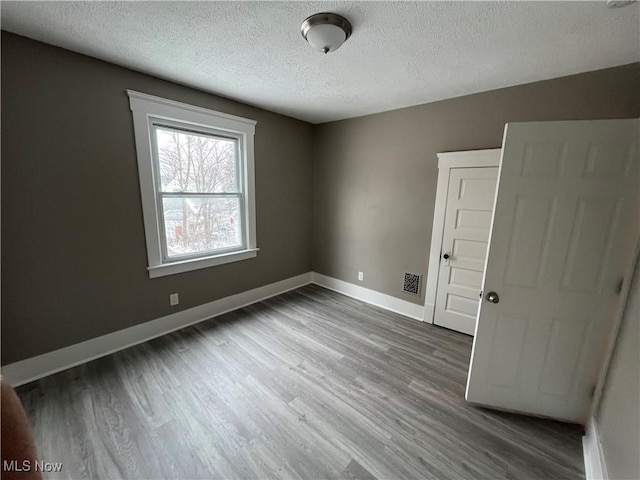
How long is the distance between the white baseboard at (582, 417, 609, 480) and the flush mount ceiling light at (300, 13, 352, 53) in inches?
110

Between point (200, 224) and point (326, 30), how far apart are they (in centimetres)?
227

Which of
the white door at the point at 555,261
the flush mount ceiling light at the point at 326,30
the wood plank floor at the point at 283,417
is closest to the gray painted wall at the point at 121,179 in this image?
the wood plank floor at the point at 283,417

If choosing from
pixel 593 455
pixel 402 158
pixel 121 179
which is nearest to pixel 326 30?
pixel 402 158

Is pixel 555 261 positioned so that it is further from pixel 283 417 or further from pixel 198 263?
pixel 198 263

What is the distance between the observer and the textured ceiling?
1421 millimetres

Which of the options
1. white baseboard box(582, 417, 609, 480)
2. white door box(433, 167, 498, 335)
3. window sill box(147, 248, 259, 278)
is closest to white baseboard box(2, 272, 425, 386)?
white door box(433, 167, 498, 335)

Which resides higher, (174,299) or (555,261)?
(555,261)

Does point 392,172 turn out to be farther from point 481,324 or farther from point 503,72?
→ point 481,324

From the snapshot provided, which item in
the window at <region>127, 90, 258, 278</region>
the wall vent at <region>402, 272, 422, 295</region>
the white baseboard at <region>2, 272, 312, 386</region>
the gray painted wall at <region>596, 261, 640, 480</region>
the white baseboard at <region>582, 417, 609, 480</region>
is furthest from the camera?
the wall vent at <region>402, 272, 422, 295</region>

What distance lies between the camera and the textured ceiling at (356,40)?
142 cm

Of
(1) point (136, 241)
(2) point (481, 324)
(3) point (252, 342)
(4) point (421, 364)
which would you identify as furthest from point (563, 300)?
(1) point (136, 241)

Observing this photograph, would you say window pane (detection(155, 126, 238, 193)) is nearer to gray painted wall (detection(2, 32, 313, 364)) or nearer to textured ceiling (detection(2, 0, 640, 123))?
gray painted wall (detection(2, 32, 313, 364))

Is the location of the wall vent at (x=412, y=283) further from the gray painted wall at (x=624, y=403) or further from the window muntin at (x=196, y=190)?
the window muntin at (x=196, y=190)

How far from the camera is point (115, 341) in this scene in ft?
7.73
